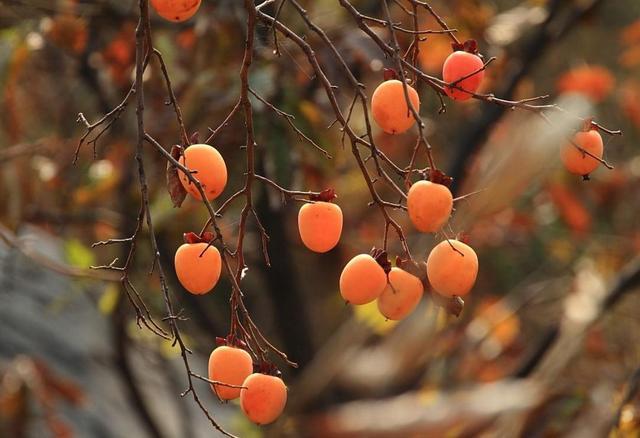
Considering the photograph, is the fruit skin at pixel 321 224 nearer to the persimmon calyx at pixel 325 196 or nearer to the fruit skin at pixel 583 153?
the persimmon calyx at pixel 325 196

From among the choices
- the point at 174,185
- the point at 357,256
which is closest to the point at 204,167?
the point at 174,185

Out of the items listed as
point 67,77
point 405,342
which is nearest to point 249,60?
point 405,342

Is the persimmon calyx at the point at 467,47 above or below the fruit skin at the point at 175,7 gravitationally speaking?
below

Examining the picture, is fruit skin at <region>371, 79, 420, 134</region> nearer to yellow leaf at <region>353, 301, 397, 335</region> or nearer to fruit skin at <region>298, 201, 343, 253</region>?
fruit skin at <region>298, 201, 343, 253</region>

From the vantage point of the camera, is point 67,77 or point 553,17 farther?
point 67,77

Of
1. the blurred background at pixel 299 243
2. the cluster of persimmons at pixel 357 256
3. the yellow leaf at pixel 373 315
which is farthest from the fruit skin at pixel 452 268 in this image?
the yellow leaf at pixel 373 315

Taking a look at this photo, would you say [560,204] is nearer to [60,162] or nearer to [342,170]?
[342,170]
